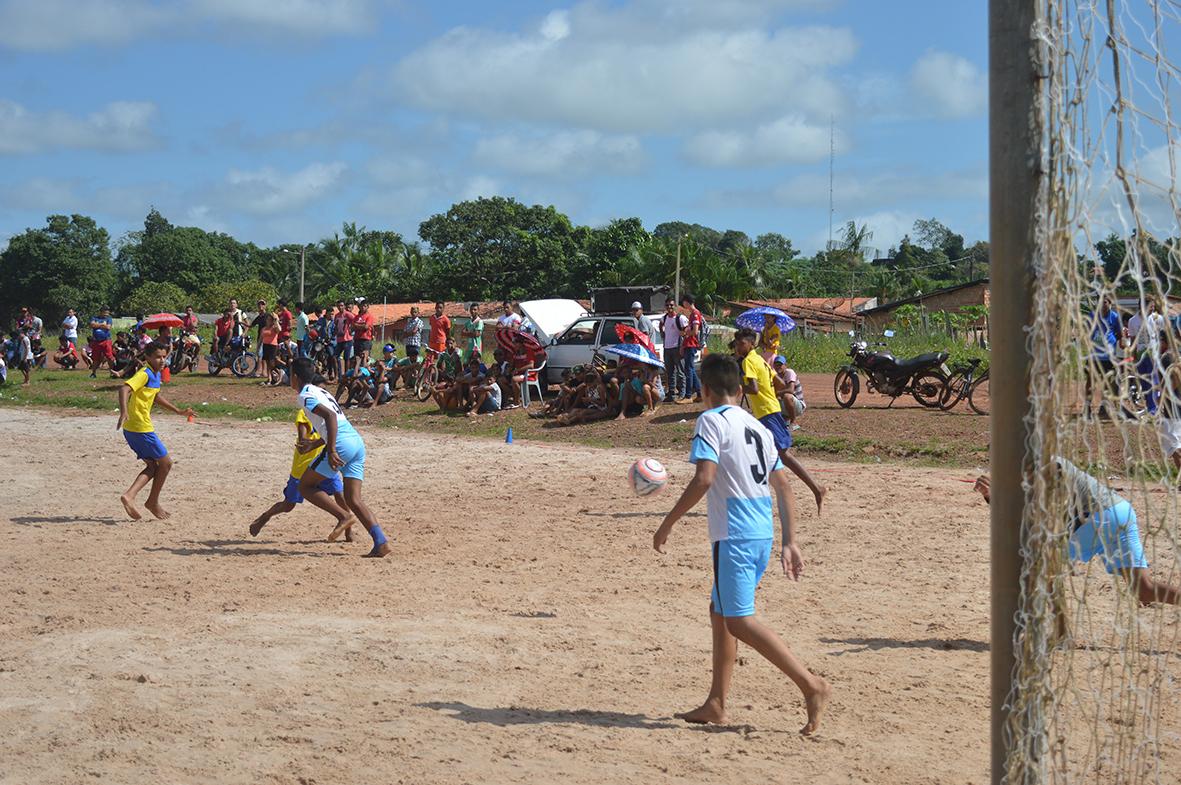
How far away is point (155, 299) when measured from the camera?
71750 millimetres

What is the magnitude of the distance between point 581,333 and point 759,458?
1975 cm

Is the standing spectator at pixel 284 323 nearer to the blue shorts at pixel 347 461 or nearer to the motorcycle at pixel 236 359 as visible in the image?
the motorcycle at pixel 236 359

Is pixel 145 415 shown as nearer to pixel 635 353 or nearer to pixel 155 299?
pixel 635 353

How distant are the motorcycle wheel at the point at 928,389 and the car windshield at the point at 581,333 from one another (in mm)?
7026

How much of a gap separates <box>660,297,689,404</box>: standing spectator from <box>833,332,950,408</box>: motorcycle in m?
2.91

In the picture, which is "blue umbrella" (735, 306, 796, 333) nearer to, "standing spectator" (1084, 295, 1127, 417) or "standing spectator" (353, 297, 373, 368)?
"standing spectator" (353, 297, 373, 368)

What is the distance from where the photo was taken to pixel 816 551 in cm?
1049

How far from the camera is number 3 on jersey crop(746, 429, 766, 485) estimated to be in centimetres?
591

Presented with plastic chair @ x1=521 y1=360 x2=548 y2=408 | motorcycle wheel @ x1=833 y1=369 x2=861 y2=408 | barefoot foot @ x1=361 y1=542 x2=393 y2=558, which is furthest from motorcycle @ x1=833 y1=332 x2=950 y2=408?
barefoot foot @ x1=361 y1=542 x2=393 y2=558

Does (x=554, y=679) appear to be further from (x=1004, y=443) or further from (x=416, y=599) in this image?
(x=1004, y=443)

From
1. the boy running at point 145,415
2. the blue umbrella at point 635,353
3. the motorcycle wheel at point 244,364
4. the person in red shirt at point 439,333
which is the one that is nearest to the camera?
the boy running at point 145,415

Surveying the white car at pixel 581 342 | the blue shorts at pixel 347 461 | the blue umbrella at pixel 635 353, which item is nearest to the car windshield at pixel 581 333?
the white car at pixel 581 342

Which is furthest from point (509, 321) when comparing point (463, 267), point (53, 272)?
point (53, 272)

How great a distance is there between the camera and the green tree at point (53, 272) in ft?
245
